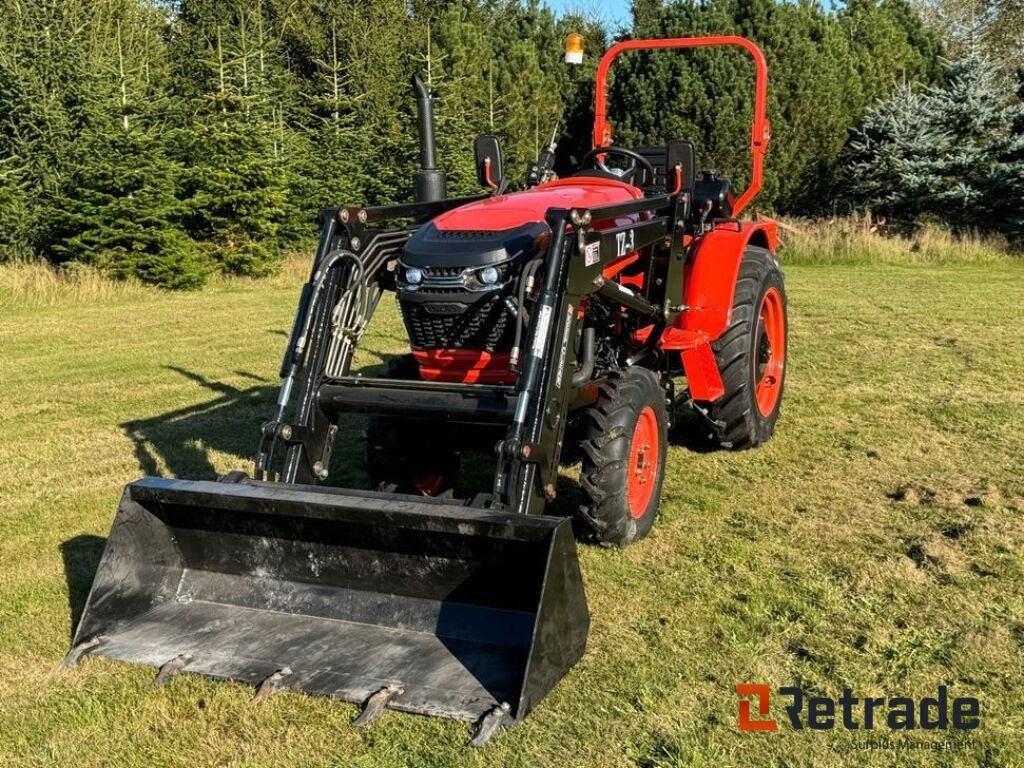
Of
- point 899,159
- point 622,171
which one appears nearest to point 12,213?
point 622,171

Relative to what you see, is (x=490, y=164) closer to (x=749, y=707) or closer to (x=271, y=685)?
(x=271, y=685)

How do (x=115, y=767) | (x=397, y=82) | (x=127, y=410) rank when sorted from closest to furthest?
(x=115, y=767) → (x=127, y=410) → (x=397, y=82)

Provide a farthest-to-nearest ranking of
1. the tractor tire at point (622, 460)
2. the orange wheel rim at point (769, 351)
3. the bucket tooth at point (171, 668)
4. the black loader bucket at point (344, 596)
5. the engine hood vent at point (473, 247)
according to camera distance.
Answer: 1. the orange wheel rim at point (769, 351)
2. the engine hood vent at point (473, 247)
3. the tractor tire at point (622, 460)
4. the bucket tooth at point (171, 668)
5. the black loader bucket at point (344, 596)

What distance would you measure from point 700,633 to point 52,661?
220 cm

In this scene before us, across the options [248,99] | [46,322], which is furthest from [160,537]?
[248,99]

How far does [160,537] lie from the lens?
390 centimetres

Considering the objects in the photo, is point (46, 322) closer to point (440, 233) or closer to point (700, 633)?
point (440, 233)

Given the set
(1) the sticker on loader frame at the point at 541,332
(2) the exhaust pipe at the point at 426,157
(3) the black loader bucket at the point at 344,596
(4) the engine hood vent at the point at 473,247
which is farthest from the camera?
(2) the exhaust pipe at the point at 426,157

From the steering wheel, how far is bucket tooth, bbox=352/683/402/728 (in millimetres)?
3076

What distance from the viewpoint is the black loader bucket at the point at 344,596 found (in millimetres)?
3207

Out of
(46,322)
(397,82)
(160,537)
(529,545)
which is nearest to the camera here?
(529,545)

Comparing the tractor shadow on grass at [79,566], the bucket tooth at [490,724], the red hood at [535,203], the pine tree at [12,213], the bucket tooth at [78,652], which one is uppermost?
Answer: the red hood at [535,203]

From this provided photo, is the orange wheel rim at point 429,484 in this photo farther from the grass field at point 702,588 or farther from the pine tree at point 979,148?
the pine tree at point 979,148

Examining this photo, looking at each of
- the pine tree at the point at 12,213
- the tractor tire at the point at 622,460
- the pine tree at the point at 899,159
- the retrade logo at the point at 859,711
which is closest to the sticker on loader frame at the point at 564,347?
the tractor tire at the point at 622,460
